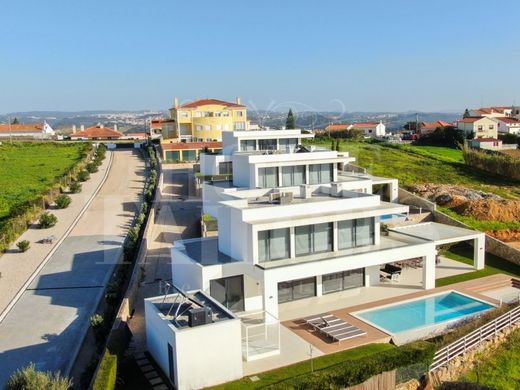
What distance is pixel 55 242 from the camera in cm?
3388

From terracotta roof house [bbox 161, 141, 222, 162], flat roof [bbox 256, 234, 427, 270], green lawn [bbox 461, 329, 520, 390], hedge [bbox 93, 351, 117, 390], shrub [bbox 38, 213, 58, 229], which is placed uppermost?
terracotta roof house [bbox 161, 141, 222, 162]

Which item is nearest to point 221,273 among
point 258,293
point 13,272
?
point 258,293

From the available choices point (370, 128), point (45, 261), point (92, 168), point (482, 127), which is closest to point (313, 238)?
point (45, 261)

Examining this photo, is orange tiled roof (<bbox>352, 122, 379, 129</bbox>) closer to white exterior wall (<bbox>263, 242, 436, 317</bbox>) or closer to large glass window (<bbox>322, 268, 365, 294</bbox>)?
white exterior wall (<bbox>263, 242, 436, 317</bbox>)

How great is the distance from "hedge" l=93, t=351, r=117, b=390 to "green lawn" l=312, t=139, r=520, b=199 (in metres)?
37.0

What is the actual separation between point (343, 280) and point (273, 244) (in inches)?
173

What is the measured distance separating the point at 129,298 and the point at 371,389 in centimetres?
1098

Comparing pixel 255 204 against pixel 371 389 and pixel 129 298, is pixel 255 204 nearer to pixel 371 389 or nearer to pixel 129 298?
pixel 129 298

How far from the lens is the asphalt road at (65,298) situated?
63.7ft

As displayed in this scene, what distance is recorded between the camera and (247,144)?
1732 inches

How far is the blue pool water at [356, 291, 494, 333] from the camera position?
810 inches

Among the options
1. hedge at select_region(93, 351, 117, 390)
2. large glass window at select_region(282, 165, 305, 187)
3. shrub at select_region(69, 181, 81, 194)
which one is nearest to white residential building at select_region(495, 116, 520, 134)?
large glass window at select_region(282, 165, 305, 187)

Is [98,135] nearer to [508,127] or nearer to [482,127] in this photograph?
[482,127]

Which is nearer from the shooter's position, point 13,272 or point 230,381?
point 230,381
